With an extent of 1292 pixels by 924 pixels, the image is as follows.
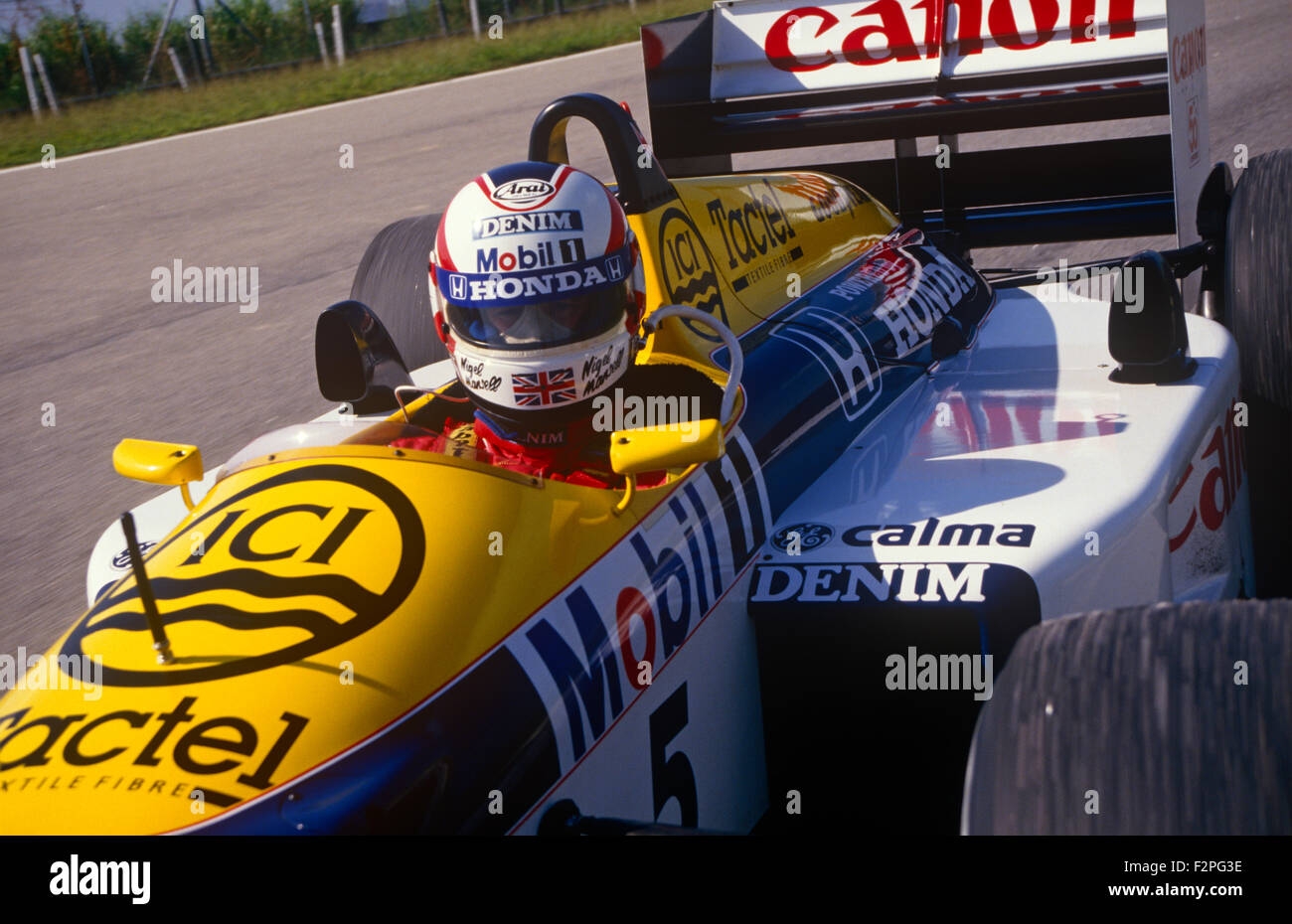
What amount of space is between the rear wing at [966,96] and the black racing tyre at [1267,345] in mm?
662

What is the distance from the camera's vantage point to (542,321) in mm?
2541

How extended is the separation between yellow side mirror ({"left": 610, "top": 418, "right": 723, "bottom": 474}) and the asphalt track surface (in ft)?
1.05

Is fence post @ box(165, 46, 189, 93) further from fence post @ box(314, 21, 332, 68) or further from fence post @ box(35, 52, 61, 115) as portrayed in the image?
fence post @ box(314, 21, 332, 68)

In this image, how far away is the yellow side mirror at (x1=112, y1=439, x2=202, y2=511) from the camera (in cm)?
246

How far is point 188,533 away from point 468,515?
1.48 feet

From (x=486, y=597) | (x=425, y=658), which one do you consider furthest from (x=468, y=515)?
(x=425, y=658)

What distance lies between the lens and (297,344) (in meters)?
7.09

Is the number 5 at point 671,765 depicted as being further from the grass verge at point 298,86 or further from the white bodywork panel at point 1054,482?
the grass verge at point 298,86

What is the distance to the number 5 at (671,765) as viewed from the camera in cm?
235

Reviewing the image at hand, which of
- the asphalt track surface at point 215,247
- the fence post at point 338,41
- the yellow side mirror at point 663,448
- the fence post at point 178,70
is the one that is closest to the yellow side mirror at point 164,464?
the asphalt track surface at point 215,247

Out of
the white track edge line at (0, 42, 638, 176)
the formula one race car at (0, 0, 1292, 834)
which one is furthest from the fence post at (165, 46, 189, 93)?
the formula one race car at (0, 0, 1292, 834)
